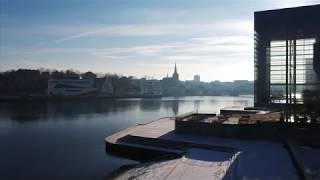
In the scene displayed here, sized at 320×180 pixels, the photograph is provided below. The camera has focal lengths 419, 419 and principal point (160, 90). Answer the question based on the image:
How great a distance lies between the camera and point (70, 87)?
9800 cm

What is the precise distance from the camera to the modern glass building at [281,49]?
38469 millimetres

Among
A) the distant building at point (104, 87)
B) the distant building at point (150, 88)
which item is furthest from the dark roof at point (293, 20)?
the distant building at point (150, 88)

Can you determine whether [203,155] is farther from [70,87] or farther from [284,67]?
[70,87]

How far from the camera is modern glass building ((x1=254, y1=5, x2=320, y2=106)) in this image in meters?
38.5

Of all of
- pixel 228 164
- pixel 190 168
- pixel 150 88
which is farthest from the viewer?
pixel 150 88

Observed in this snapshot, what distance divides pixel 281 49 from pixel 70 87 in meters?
64.6

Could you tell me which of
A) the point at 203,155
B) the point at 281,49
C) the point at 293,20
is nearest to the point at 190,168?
the point at 203,155

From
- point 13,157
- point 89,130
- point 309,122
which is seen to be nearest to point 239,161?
point 309,122

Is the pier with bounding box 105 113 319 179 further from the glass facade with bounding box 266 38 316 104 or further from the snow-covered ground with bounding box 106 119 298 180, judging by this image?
the glass facade with bounding box 266 38 316 104

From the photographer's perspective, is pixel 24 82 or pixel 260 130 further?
pixel 24 82

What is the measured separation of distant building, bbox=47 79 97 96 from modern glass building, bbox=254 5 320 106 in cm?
5907

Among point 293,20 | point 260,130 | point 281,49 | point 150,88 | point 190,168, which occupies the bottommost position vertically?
point 190,168

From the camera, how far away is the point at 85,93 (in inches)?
3989

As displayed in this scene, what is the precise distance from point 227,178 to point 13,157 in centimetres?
1126
